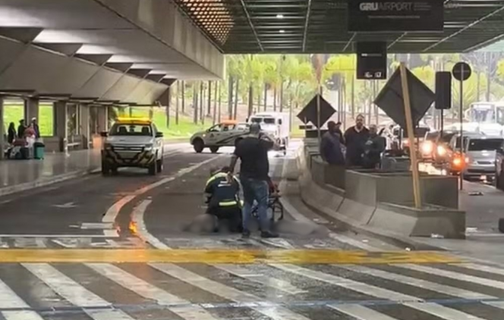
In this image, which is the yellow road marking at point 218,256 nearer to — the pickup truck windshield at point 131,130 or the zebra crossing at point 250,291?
the zebra crossing at point 250,291

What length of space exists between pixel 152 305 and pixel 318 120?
19.2m

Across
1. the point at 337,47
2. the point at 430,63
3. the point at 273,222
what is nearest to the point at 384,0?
the point at 273,222

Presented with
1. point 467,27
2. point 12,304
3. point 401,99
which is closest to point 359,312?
point 12,304

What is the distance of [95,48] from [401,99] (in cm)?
2474

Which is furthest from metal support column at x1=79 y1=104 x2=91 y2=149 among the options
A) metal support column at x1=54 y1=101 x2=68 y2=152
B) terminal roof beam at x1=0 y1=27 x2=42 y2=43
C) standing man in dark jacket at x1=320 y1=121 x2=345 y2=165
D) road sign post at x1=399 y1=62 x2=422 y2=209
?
road sign post at x1=399 y1=62 x2=422 y2=209

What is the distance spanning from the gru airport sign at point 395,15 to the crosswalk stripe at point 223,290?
13.1 m

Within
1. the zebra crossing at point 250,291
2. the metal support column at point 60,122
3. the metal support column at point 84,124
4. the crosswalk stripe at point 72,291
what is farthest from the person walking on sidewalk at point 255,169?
the metal support column at point 84,124

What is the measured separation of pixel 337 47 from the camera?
5509cm

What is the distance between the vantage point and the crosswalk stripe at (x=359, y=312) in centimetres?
816

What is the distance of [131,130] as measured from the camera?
3272 cm

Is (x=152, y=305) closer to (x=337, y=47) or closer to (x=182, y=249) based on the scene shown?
(x=182, y=249)

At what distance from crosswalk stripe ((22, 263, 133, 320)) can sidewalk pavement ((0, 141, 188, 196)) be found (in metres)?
12.6

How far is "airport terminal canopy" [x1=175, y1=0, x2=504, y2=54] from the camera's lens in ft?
76.1

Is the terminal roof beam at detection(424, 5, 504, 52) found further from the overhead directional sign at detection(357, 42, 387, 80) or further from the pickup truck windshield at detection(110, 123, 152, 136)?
the pickup truck windshield at detection(110, 123, 152, 136)
